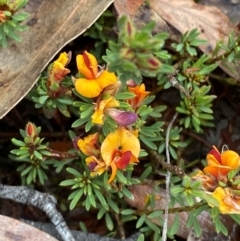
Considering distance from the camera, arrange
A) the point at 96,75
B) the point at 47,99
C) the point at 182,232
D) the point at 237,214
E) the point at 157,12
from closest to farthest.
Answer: the point at 96,75
the point at 237,214
the point at 47,99
the point at 182,232
the point at 157,12

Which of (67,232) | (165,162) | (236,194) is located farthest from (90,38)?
(236,194)

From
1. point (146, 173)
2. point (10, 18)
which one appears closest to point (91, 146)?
point (146, 173)

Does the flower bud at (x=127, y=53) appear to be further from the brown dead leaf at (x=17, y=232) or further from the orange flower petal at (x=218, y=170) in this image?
the brown dead leaf at (x=17, y=232)

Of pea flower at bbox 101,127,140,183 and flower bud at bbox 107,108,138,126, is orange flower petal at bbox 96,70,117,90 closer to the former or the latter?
flower bud at bbox 107,108,138,126

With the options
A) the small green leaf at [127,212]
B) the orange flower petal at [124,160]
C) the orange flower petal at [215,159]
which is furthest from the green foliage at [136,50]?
the small green leaf at [127,212]

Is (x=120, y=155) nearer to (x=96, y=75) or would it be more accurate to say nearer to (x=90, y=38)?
(x=96, y=75)
